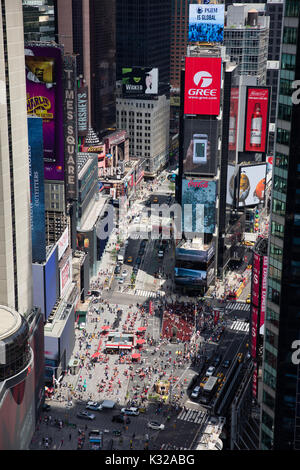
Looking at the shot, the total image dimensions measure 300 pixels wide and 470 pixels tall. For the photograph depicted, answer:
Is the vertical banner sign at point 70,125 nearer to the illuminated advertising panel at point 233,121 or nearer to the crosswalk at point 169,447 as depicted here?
the illuminated advertising panel at point 233,121

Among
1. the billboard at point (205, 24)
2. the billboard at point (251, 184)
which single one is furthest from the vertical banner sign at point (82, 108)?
the billboard at point (251, 184)

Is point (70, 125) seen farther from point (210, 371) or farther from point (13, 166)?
point (210, 371)

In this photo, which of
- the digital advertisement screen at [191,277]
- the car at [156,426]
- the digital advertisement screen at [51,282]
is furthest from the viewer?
the digital advertisement screen at [191,277]

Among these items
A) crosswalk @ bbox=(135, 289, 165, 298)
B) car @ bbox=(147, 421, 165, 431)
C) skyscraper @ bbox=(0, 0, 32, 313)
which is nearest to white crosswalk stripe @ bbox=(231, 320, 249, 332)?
crosswalk @ bbox=(135, 289, 165, 298)

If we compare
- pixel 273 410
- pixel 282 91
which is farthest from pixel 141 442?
pixel 282 91

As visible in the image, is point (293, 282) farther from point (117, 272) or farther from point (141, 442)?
point (117, 272)

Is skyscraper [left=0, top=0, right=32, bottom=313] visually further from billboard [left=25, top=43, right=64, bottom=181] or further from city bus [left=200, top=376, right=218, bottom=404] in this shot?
billboard [left=25, top=43, right=64, bottom=181]

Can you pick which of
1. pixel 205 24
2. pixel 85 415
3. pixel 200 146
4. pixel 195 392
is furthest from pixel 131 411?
pixel 205 24
